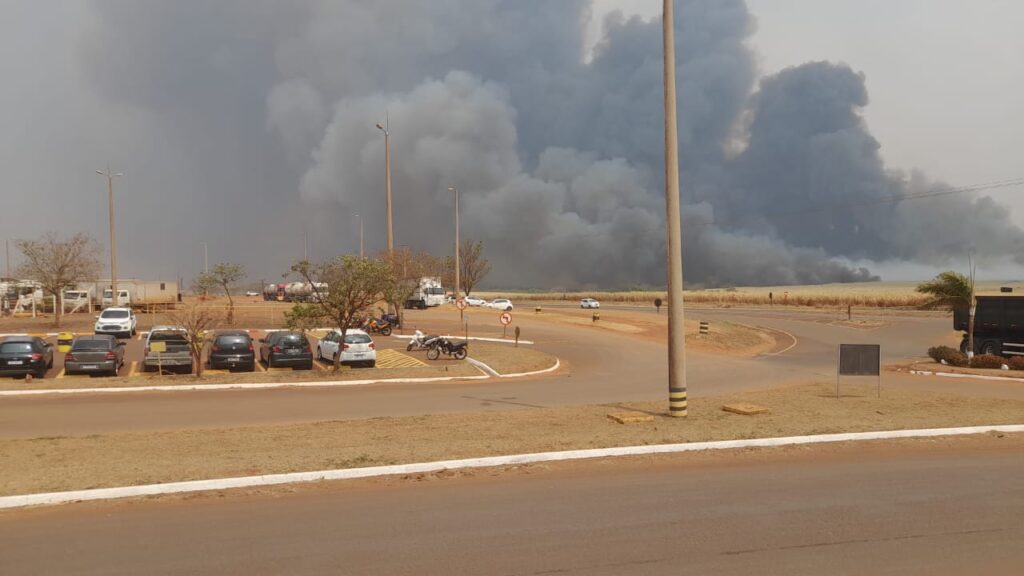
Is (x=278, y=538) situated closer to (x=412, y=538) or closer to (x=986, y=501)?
(x=412, y=538)

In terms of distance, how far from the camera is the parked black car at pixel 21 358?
977 inches

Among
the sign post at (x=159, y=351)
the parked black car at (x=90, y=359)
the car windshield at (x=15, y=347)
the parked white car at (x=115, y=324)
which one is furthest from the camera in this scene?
the parked white car at (x=115, y=324)

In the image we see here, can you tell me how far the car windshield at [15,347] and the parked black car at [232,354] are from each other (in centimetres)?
596

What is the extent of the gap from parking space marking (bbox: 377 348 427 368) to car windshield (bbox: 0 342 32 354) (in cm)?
1234

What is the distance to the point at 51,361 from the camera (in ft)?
91.5

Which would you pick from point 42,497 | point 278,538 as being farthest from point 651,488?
point 42,497

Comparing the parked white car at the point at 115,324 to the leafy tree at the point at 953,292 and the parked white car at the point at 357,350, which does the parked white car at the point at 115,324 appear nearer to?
the parked white car at the point at 357,350

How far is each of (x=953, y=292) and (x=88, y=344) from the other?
115 ft

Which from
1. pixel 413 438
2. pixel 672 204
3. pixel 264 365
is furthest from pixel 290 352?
pixel 672 204

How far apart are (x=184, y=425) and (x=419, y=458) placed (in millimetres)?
7179

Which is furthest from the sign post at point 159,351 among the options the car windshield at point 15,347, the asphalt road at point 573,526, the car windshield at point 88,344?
the asphalt road at point 573,526

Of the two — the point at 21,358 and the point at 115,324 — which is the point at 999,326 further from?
the point at 115,324

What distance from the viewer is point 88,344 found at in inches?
1021

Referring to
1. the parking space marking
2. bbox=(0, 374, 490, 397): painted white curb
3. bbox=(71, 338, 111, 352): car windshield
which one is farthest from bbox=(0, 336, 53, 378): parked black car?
the parking space marking
